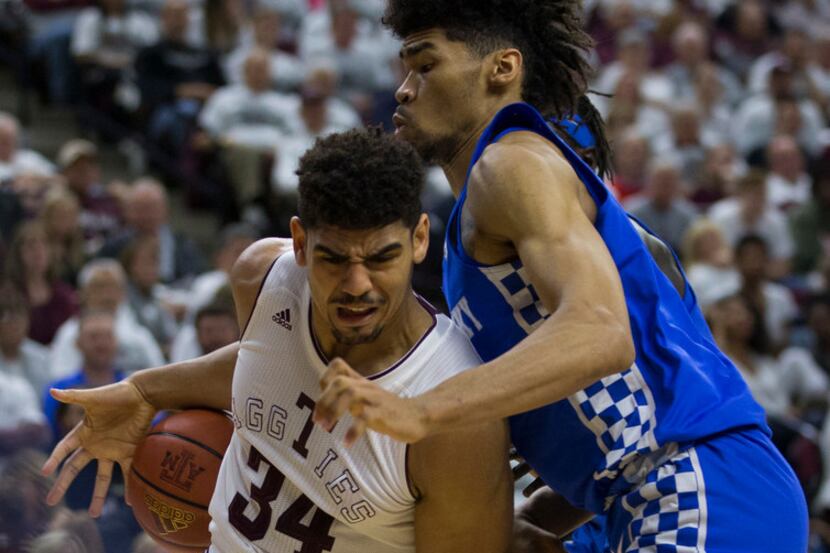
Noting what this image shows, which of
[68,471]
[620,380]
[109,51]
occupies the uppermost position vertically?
[620,380]

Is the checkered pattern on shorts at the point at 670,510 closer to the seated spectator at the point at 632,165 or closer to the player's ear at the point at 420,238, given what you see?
the player's ear at the point at 420,238

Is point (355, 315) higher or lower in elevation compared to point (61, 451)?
higher

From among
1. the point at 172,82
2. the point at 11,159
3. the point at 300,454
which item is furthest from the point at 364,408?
the point at 172,82

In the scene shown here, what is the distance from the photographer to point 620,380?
293cm

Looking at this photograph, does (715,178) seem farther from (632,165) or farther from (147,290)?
(147,290)

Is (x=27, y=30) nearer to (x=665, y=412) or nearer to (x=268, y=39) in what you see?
(x=268, y=39)

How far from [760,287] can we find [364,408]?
6591 mm

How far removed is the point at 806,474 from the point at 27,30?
20.9 ft

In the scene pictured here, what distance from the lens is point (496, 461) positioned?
2.89 metres

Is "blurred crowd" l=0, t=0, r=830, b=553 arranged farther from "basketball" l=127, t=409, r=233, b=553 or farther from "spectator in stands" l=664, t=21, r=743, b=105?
"basketball" l=127, t=409, r=233, b=553

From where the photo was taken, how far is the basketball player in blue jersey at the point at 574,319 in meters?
2.62

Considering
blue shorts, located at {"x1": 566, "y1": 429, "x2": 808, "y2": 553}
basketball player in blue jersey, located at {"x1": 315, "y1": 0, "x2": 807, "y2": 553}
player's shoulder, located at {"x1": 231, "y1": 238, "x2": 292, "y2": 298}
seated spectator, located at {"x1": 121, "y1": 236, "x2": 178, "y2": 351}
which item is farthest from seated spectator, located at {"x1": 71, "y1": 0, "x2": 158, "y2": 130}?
blue shorts, located at {"x1": 566, "y1": 429, "x2": 808, "y2": 553}

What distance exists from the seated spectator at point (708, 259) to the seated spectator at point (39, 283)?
12.4ft

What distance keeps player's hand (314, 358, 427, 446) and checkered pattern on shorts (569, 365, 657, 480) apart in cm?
68
